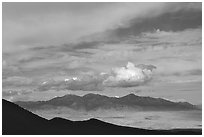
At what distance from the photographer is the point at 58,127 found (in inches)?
447

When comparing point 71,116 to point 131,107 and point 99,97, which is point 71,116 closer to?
point 99,97

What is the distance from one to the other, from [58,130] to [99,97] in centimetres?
164

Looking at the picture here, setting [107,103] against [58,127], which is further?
[107,103]

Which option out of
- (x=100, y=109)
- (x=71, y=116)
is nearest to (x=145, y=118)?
(x=100, y=109)

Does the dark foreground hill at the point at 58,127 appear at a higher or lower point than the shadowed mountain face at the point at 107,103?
lower

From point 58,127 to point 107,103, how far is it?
5.62ft

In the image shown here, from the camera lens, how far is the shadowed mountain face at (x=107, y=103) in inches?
438

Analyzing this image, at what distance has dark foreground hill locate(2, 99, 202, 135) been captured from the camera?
36.3 ft

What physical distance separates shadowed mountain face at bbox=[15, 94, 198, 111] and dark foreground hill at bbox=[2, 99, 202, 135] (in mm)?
468

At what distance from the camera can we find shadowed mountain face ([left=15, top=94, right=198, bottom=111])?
1112 cm

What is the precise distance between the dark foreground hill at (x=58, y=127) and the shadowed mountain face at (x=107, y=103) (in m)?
0.47

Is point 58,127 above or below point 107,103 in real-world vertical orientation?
below

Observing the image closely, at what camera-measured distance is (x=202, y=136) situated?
10.9 meters

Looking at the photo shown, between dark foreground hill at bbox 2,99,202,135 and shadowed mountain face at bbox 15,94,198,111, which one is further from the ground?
shadowed mountain face at bbox 15,94,198,111
